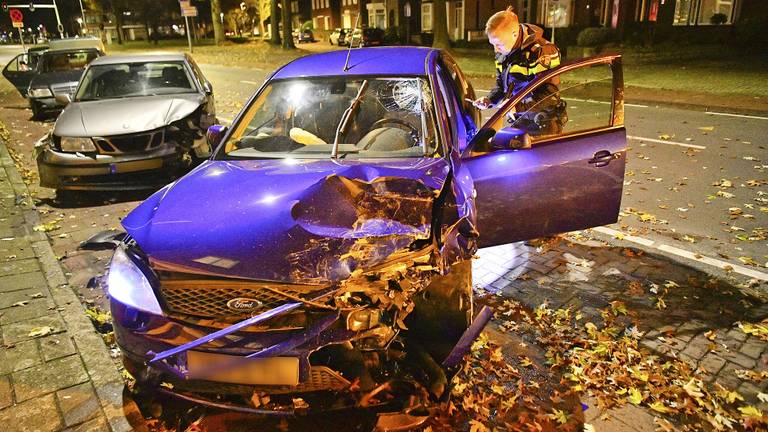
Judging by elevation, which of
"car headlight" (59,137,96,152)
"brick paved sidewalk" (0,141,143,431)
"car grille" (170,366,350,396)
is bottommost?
"brick paved sidewalk" (0,141,143,431)

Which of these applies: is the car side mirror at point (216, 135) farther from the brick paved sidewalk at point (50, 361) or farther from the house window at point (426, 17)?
the house window at point (426, 17)

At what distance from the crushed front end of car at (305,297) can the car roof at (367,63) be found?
4.62ft

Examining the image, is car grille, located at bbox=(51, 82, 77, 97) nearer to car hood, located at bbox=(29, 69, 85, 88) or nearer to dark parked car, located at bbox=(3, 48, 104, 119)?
dark parked car, located at bbox=(3, 48, 104, 119)

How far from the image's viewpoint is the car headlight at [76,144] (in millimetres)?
6270

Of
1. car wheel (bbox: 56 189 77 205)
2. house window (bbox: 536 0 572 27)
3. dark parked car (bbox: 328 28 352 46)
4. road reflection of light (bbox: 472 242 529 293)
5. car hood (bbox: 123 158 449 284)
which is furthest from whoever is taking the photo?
dark parked car (bbox: 328 28 352 46)

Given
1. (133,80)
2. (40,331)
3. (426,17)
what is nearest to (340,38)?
(426,17)

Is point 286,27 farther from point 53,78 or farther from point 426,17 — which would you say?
point 53,78

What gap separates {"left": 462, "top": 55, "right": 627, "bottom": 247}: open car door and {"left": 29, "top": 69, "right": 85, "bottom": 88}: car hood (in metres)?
12.0

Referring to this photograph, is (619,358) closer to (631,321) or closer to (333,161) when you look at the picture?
(631,321)

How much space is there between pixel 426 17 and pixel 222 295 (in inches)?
1803

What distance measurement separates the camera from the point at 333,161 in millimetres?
3510

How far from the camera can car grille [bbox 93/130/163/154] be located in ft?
20.6

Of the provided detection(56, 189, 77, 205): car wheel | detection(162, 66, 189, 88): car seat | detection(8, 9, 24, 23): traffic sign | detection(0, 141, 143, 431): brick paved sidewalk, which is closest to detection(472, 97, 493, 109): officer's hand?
detection(0, 141, 143, 431): brick paved sidewalk

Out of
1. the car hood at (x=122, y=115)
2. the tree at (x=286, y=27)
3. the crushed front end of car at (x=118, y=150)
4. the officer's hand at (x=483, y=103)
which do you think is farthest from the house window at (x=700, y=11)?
the crushed front end of car at (x=118, y=150)
